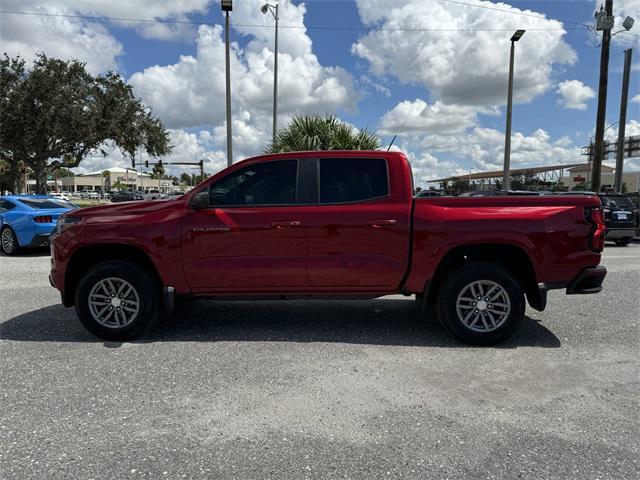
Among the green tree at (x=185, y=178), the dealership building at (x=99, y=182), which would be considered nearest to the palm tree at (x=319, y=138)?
the dealership building at (x=99, y=182)

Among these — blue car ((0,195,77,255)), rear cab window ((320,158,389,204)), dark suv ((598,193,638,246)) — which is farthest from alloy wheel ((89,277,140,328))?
dark suv ((598,193,638,246))

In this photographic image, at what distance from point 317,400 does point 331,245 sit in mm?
1647

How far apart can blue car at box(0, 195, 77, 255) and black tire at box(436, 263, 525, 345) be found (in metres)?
9.35

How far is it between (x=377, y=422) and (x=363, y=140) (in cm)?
1397

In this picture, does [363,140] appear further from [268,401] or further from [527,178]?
[527,178]

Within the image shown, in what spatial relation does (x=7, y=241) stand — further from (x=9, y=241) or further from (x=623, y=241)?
(x=623, y=241)

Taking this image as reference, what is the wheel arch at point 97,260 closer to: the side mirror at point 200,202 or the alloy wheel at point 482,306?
the side mirror at point 200,202

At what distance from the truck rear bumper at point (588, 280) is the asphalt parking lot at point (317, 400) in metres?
0.58

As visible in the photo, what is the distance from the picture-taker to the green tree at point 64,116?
27719 mm

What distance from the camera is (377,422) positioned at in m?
3.28

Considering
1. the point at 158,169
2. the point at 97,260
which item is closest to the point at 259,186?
the point at 97,260

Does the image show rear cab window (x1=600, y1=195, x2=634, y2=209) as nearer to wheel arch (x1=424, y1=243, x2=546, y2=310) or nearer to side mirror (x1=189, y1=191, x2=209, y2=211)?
wheel arch (x1=424, y1=243, x2=546, y2=310)

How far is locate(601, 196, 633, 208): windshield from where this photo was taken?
14.1 m

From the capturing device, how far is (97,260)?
16.7 feet
